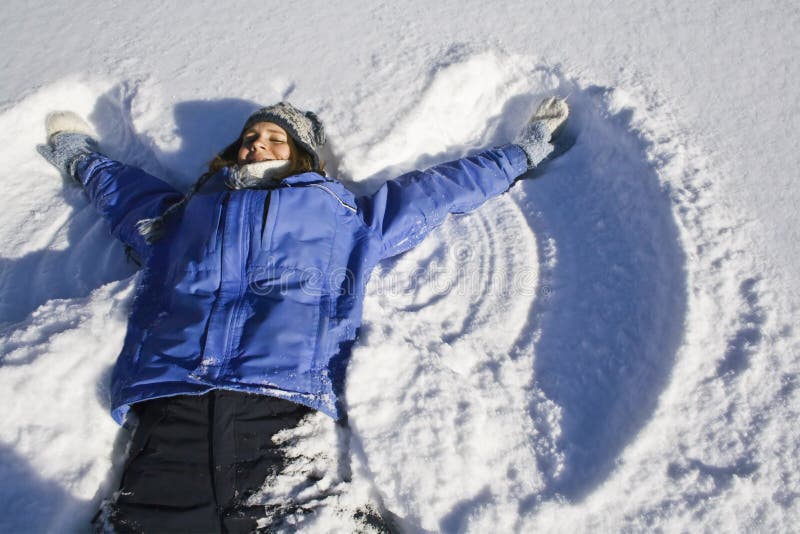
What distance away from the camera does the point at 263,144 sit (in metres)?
2.27

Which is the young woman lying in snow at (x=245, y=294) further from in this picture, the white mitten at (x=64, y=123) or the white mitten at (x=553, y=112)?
the white mitten at (x=64, y=123)

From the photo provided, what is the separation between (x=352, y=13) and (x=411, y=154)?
3.20 feet

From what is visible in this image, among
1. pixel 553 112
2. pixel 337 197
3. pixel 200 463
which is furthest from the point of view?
pixel 553 112

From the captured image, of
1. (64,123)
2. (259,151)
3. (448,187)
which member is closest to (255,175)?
(259,151)

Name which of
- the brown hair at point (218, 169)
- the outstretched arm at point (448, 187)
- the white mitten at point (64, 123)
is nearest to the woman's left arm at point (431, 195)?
the outstretched arm at point (448, 187)

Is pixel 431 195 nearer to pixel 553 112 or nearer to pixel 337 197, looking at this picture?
Answer: pixel 337 197

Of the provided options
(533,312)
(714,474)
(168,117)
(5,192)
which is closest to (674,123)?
(533,312)

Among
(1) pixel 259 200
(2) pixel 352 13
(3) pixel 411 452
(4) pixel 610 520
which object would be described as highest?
(2) pixel 352 13

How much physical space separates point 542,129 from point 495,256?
2.00 feet

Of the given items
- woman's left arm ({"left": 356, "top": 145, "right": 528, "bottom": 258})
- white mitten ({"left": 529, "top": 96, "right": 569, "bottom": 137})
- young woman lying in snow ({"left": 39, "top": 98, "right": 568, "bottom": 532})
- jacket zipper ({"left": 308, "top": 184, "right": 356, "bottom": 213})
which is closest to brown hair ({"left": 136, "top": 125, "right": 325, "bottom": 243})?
young woman lying in snow ({"left": 39, "top": 98, "right": 568, "bottom": 532})

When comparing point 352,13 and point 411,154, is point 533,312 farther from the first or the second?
point 352,13

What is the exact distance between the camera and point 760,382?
1.79 metres

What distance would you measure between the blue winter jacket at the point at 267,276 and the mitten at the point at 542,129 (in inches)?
8.3

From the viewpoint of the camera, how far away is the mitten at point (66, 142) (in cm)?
260
